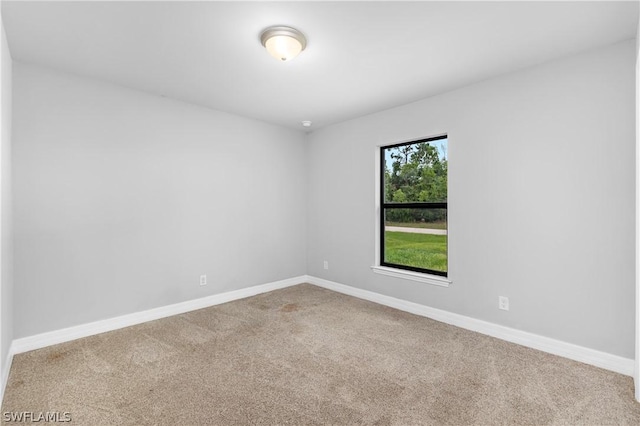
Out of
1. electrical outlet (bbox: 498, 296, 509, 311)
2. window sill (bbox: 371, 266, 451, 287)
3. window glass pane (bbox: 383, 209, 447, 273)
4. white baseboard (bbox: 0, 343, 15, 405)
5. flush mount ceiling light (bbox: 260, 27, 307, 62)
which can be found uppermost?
flush mount ceiling light (bbox: 260, 27, 307, 62)

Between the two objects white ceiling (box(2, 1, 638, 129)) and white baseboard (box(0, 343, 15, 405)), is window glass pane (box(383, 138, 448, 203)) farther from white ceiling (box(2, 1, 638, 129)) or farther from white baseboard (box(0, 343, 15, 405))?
white baseboard (box(0, 343, 15, 405))

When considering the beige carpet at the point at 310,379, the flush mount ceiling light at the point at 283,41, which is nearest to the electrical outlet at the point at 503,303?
the beige carpet at the point at 310,379

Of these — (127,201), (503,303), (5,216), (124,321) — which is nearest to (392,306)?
(503,303)

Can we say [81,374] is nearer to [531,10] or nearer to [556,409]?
[556,409]

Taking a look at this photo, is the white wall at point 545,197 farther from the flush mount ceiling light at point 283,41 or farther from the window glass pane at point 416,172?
the flush mount ceiling light at point 283,41

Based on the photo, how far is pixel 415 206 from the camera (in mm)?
3748

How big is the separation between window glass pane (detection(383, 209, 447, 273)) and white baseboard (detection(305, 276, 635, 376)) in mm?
479

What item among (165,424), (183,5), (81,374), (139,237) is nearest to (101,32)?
(183,5)

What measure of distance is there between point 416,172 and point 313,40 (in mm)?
2073

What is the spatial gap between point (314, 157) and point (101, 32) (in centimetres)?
308

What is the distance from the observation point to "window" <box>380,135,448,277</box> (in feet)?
11.6

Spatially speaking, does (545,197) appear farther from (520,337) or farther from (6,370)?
(6,370)

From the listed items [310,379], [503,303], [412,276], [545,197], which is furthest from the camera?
[412,276]

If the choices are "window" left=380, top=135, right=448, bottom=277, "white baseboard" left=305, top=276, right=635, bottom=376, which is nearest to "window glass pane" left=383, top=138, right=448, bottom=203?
"window" left=380, top=135, right=448, bottom=277
